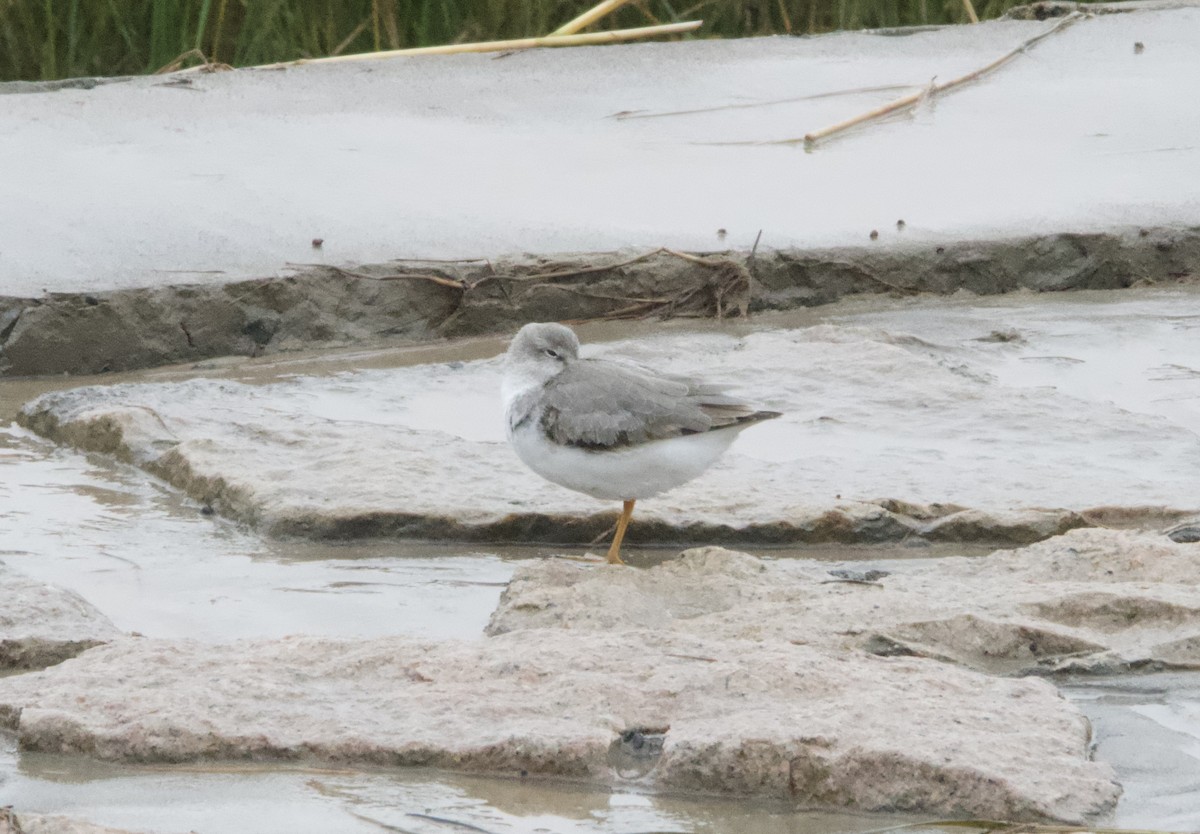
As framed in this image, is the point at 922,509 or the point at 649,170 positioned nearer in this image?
the point at 922,509

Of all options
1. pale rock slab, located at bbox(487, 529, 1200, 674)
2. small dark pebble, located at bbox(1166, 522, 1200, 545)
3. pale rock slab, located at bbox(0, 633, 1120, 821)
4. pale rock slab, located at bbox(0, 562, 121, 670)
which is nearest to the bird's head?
pale rock slab, located at bbox(487, 529, 1200, 674)

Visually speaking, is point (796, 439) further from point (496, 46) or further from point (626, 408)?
point (496, 46)

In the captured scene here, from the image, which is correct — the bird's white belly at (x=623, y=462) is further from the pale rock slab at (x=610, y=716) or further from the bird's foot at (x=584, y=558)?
the pale rock slab at (x=610, y=716)

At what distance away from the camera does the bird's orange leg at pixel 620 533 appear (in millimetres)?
3301

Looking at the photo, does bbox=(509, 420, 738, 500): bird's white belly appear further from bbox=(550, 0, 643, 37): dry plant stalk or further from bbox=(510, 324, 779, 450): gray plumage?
bbox=(550, 0, 643, 37): dry plant stalk

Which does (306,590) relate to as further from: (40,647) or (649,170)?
(649,170)

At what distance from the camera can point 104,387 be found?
4.21 metres

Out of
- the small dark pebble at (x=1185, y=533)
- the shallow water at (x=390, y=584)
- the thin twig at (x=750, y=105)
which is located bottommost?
the small dark pebble at (x=1185, y=533)

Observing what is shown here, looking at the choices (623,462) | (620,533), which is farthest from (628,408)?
(620,533)

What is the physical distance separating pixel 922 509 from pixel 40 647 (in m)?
1.68

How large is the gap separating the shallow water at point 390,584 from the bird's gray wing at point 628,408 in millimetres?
293

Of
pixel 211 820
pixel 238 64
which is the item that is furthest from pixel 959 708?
pixel 238 64

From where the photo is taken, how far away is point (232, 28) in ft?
26.5

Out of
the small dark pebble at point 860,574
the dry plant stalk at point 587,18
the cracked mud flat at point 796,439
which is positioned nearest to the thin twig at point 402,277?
the cracked mud flat at point 796,439
